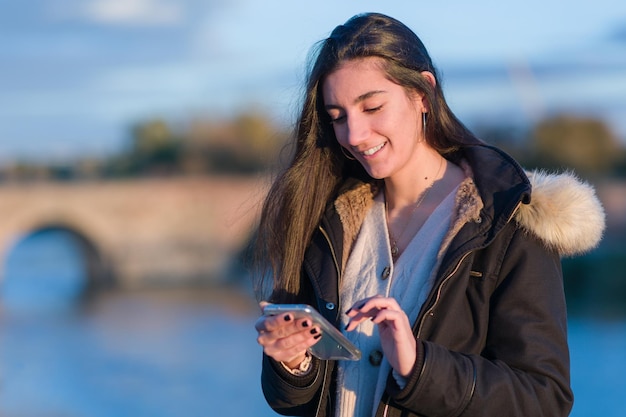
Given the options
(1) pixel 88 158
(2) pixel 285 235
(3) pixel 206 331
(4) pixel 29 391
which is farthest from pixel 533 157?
(2) pixel 285 235

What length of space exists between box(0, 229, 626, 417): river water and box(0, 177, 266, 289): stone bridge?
149cm

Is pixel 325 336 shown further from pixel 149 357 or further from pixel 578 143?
pixel 578 143

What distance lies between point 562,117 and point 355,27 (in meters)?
35.4

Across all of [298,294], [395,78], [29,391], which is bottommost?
[29,391]

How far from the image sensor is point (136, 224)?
28359 mm

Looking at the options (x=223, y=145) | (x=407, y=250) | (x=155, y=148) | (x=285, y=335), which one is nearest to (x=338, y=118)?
(x=407, y=250)

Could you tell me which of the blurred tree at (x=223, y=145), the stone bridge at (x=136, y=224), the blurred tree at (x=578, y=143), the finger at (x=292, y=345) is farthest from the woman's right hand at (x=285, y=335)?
the blurred tree at (x=578, y=143)

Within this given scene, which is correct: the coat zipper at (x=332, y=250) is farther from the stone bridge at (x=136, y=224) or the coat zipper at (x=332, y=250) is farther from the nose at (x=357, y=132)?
the stone bridge at (x=136, y=224)

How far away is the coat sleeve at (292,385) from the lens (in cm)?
197

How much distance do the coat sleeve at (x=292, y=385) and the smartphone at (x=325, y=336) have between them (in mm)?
122

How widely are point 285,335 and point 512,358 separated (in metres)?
0.41

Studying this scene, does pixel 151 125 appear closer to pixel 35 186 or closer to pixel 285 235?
pixel 35 186

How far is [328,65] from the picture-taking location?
2.00 meters

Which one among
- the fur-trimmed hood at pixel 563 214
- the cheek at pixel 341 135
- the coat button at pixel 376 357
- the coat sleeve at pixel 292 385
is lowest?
the coat sleeve at pixel 292 385
